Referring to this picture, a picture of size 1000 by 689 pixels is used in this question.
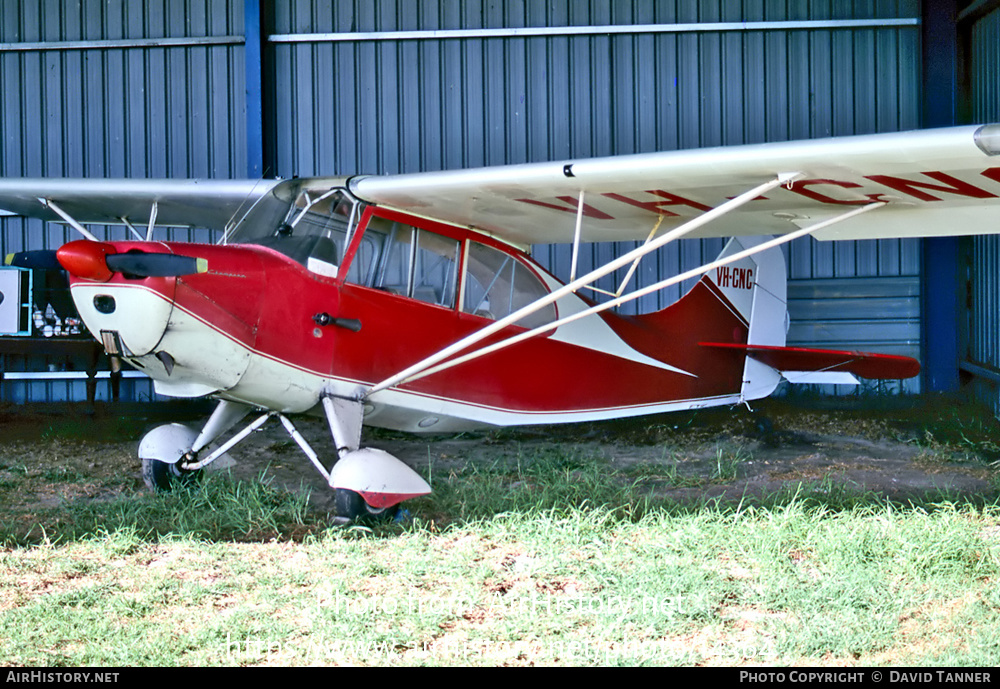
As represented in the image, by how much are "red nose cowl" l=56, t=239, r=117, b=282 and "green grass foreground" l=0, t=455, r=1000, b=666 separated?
1255 mm

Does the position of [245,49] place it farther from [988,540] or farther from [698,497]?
[988,540]

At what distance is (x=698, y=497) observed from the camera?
5023 millimetres

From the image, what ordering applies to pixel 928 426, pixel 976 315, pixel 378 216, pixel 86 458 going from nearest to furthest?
1. pixel 378 216
2. pixel 86 458
3. pixel 928 426
4. pixel 976 315

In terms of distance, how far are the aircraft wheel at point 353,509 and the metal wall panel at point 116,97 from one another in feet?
19.9

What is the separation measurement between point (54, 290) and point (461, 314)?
5686 mm

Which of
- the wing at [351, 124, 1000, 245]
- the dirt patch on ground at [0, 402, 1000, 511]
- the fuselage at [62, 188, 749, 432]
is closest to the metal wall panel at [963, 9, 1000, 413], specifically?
the dirt patch on ground at [0, 402, 1000, 511]

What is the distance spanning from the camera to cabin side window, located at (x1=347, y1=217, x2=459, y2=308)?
4.96 metres

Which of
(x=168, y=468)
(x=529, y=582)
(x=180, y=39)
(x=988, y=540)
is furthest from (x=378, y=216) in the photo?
(x=180, y=39)

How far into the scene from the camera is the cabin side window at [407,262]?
4.96 meters

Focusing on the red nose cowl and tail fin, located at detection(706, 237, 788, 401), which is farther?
tail fin, located at detection(706, 237, 788, 401)

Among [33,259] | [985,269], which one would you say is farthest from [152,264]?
[985,269]

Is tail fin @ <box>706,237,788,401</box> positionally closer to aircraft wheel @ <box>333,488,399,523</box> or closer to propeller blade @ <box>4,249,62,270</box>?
aircraft wheel @ <box>333,488,399,523</box>

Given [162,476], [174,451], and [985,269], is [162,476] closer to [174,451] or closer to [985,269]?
[174,451]

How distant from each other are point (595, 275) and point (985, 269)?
5527 mm
